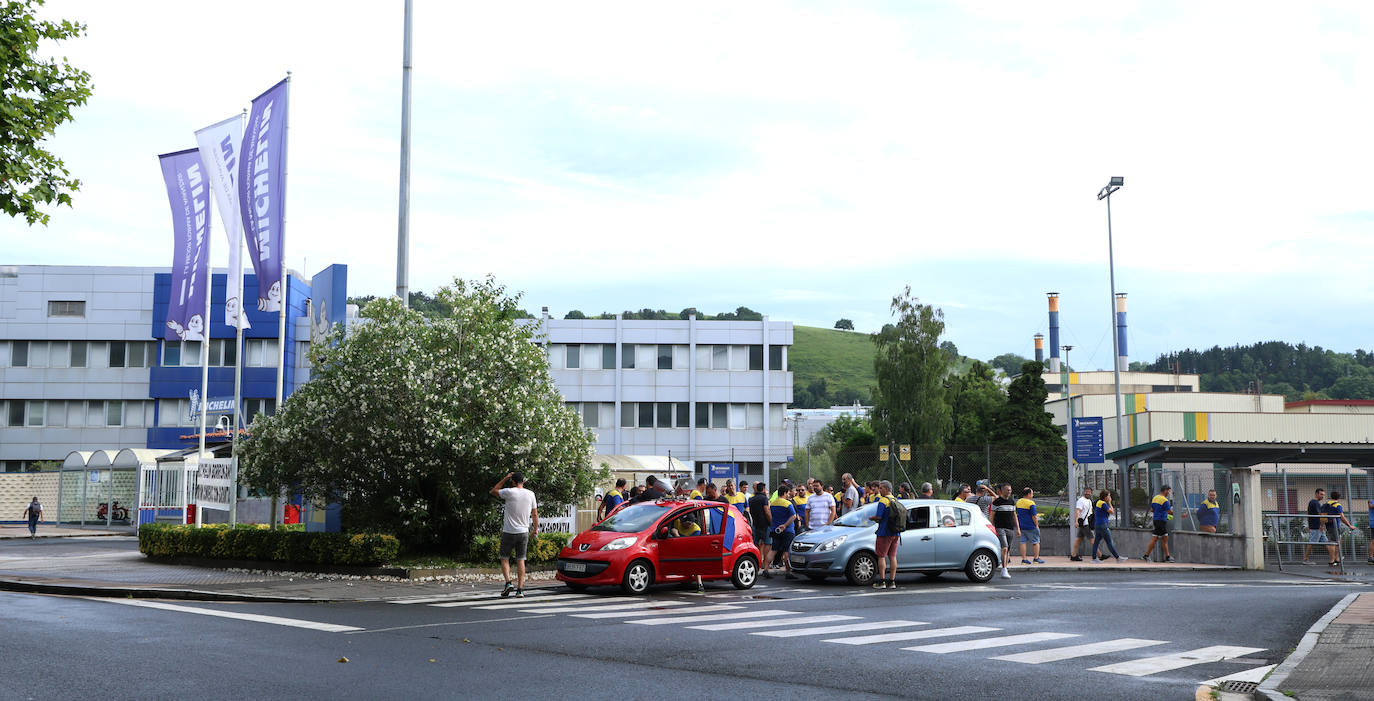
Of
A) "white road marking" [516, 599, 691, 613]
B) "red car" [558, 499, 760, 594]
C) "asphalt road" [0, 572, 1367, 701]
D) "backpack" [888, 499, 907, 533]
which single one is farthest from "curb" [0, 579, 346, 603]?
"backpack" [888, 499, 907, 533]

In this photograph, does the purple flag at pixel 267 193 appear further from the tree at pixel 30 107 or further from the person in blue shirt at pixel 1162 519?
the person in blue shirt at pixel 1162 519

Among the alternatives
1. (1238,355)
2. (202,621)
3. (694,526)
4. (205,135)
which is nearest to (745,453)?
(205,135)

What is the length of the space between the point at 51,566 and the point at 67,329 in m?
45.4

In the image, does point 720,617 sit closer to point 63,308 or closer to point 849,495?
point 849,495

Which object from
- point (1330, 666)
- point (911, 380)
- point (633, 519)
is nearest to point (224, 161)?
point (633, 519)

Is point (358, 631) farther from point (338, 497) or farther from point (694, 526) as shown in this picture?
point (338, 497)

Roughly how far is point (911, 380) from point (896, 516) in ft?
135

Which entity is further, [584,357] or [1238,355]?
[1238,355]

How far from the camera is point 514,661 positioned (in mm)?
9641

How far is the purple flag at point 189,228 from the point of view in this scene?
2630cm

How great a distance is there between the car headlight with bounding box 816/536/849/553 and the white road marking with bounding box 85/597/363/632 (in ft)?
28.0

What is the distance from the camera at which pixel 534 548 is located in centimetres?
1991

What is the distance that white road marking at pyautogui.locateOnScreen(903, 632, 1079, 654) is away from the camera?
35.8ft

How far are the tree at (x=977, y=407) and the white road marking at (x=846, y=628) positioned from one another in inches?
2564
